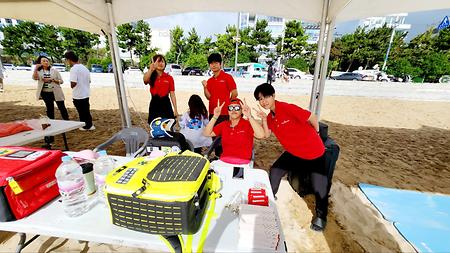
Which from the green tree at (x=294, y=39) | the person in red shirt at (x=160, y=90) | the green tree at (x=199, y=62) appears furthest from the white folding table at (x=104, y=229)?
the green tree at (x=294, y=39)

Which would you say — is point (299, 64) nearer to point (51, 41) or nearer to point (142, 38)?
point (142, 38)

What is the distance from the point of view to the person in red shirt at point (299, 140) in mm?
2207

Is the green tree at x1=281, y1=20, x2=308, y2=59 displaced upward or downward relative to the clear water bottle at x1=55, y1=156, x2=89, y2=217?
upward

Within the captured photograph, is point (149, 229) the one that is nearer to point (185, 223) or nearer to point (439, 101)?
point (185, 223)

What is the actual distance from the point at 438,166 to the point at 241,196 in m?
4.98

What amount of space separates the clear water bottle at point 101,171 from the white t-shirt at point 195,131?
1455 millimetres

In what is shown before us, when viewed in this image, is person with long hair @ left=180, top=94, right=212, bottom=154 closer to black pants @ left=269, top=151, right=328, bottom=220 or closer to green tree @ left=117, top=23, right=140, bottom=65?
black pants @ left=269, top=151, right=328, bottom=220

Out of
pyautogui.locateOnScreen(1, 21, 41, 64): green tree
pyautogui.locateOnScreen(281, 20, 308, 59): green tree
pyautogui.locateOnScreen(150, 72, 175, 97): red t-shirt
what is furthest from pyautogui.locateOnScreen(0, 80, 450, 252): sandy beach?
pyautogui.locateOnScreen(1, 21, 41, 64): green tree

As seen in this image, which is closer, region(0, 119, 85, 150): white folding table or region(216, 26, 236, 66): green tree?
region(0, 119, 85, 150): white folding table

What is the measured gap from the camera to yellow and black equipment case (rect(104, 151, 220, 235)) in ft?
3.26

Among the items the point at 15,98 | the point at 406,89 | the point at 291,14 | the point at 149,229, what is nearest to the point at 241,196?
the point at 149,229

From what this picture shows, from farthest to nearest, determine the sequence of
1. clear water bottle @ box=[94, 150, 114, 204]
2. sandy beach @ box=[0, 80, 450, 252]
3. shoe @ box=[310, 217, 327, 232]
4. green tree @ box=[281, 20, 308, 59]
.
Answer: green tree @ box=[281, 20, 308, 59] → shoe @ box=[310, 217, 327, 232] → sandy beach @ box=[0, 80, 450, 252] → clear water bottle @ box=[94, 150, 114, 204]

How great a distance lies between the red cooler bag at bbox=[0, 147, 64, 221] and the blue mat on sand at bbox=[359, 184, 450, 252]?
11.3 ft

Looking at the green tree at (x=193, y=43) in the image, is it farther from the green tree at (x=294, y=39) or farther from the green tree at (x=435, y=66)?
the green tree at (x=435, y=66)
